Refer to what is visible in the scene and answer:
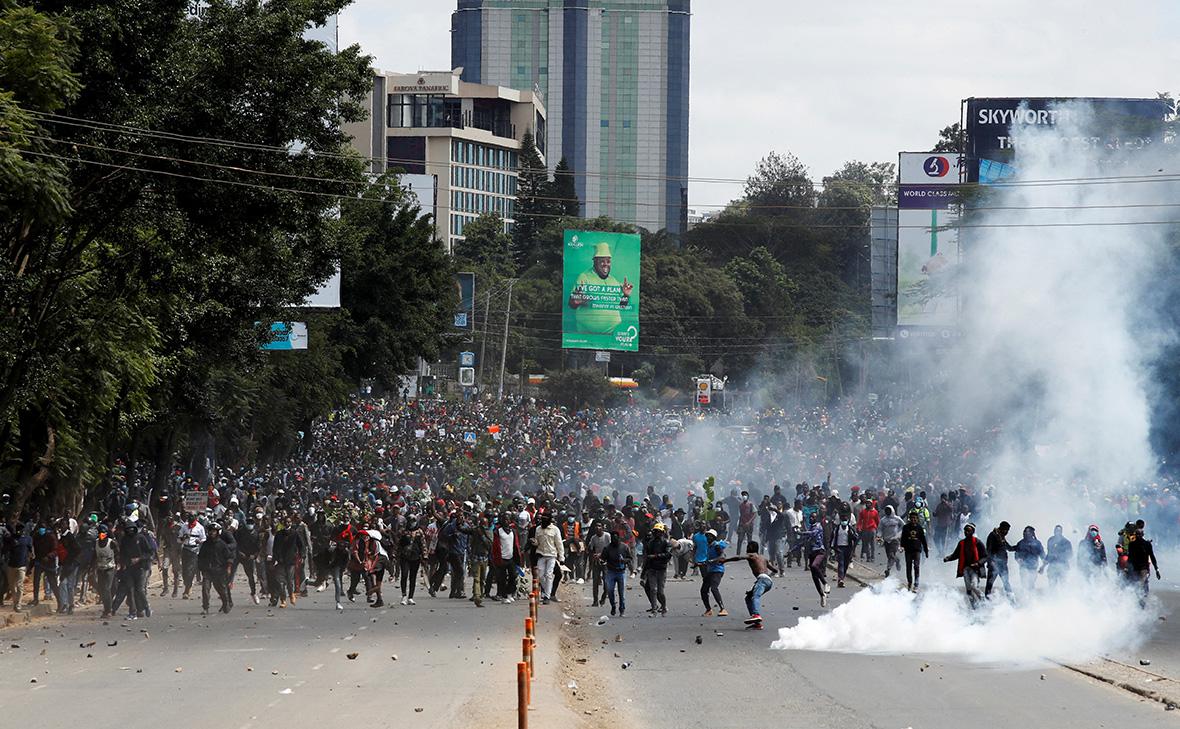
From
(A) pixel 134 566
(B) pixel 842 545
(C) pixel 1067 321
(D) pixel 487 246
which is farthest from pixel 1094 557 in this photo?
(D) pixel 487 246

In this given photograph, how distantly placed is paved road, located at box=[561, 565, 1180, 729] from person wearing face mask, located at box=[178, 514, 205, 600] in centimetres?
854

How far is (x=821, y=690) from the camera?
50.3ft

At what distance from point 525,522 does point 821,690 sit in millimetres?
16847

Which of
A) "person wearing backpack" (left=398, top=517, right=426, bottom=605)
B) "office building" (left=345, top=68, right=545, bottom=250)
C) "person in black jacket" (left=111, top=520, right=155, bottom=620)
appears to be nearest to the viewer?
"person in black jacket" (left=111, top=520, right=155, bottom=620)

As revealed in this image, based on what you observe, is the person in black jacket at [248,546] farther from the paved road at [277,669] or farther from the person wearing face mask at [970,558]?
the person wearing face mask at [970,558]

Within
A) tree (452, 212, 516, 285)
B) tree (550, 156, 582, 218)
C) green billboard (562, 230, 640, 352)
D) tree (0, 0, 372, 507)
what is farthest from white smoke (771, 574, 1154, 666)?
tree (550, 156, 582, 218)

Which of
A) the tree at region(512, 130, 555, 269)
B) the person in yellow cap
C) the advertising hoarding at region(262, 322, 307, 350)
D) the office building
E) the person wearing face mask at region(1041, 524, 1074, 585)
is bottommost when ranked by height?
the person wearing face mask at region(1041, 524, 1074, 585)

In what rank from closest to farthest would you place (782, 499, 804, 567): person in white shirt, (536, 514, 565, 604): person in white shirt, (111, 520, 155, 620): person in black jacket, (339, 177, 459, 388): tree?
(111, 520, 155, 620): person in black jacket, (536, 514, 565, 604): person in white shirt, (782, 499, 804, 567): person in white shirt, (339, 177, 459, 388): tree

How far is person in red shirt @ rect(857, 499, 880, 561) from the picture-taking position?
34.7m

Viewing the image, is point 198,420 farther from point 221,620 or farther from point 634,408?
point 634,408

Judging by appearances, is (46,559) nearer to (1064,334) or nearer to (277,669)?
(277,669)

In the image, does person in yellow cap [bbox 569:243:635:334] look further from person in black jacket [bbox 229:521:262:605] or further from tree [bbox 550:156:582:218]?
tree [bbox 550:156:582:218]

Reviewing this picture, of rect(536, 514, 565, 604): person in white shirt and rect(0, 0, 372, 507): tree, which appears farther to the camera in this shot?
rect(536, 514, 565, 604): person in white shirt

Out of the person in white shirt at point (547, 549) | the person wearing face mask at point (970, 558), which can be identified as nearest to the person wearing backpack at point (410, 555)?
the person in white shirt at point (547, 549)
